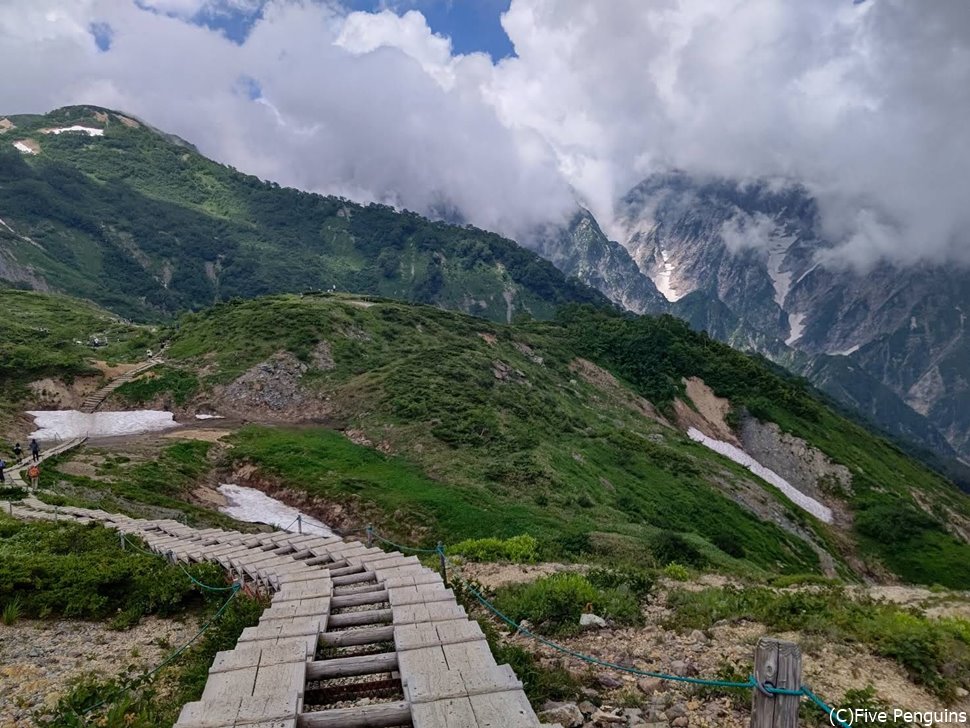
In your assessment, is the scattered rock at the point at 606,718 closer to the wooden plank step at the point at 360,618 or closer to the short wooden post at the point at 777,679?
the short wooden post at the point at 777,679

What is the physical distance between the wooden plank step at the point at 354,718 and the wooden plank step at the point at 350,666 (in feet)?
3.35

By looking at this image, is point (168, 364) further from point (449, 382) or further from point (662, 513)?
point (662, 513)

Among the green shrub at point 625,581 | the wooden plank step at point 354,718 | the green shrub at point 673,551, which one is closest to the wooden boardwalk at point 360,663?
the wooden plank step at point 354,718

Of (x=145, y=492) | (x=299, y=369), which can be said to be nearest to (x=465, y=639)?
(x=145, y=492)

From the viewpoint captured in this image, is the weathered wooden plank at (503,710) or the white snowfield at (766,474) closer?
the weathered wooden plank at (503,710)

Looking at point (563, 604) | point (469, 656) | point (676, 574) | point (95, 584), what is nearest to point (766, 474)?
point (676, 574)

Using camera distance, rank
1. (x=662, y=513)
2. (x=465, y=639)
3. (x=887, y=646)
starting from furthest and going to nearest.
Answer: (x=662, y=513) < (x=887, y=646) < (x=465, y=639)

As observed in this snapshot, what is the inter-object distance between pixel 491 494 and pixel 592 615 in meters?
23.0

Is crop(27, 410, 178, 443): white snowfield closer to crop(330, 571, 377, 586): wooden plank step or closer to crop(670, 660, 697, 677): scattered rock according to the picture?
crop(330, 571, 377, 586): wooden plank step

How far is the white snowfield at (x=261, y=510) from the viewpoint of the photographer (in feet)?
96.7

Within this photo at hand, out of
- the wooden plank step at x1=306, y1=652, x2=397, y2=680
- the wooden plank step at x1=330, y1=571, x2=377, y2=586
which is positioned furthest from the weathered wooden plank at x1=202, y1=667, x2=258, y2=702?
the wooden plank step at x1=330, y1=571, x2=377, y2=586

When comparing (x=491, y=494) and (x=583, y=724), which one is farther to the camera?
(x=491, y=494)

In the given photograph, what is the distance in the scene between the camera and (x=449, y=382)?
53.3 metres

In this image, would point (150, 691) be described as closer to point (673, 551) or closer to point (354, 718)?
point (354, 718)
